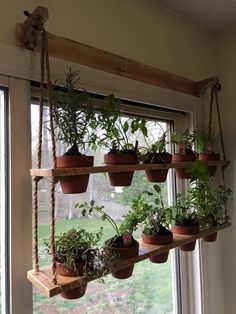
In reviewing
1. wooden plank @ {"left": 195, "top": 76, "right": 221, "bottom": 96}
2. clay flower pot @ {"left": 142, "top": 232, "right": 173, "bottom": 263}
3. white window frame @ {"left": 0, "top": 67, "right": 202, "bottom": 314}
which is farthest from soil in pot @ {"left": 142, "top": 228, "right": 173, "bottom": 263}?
wooden plank @ {"left": 195, "top": 76, "right": 221, "bottom": 96}

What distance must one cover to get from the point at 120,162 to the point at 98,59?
0.46 m

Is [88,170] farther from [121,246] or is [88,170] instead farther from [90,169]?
[121,246]

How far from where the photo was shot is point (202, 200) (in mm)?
1484

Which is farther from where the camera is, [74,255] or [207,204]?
[207,204]

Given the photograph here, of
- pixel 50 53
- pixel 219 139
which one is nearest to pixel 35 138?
pixel 50 53

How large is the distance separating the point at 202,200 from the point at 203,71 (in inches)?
31.8

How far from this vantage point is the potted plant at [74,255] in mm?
919

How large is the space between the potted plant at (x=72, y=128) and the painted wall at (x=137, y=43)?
170mm

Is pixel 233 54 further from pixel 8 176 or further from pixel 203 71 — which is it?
pixel 8 176

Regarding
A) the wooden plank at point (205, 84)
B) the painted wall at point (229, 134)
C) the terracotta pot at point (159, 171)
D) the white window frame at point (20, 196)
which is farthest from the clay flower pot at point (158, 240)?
the wooden plank at point (205, 84)

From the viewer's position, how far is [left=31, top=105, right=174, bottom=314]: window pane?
1136 mm

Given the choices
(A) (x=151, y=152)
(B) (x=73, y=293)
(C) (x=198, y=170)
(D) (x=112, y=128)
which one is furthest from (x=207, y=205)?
(B) (x=73, y=293)

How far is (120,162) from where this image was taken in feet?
3.51

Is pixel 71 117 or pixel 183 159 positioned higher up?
pixel 71 117
